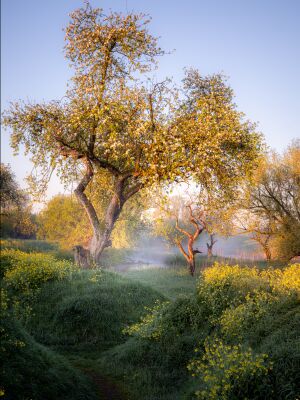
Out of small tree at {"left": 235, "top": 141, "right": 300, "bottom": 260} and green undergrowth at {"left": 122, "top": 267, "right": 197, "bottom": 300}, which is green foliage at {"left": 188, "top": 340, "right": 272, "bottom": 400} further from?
small tree at {"left": 235, "top": 141, "right": 300, "bottom": 260}

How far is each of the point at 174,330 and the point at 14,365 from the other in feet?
20.6

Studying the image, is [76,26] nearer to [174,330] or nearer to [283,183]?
[174,330]

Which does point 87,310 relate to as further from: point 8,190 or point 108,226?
point 8,190

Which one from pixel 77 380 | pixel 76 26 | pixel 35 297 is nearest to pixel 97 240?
pixel 35 297

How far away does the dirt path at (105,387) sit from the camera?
31.1ft

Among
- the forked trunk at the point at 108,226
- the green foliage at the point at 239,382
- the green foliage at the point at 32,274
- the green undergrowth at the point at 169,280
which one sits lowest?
the green undergrowth at the point at 169,280

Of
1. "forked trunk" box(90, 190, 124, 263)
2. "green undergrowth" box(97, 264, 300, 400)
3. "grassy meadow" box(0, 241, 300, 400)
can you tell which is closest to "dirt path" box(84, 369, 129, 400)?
"grassy meadow" box(0, 241, 300, 400)

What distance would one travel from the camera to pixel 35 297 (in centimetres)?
1728

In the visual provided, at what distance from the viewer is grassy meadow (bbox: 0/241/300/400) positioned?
772cm

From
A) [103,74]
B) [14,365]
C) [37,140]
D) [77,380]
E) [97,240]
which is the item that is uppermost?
[103,74]

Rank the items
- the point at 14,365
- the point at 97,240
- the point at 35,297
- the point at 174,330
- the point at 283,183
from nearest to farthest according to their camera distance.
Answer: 1. the point at 14,365
2. the point at 174,330
3. the point at 35,297
4. the point at 97,240
5. the point at 283,183

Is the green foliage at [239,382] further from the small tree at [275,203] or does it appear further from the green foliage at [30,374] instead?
the small tree at [275,203]

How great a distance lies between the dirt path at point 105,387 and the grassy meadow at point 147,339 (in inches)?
1.1

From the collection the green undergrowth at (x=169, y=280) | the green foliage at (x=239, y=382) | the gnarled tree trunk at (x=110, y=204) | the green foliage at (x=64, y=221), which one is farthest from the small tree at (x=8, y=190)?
the green foliage at (x=239, y=382)
